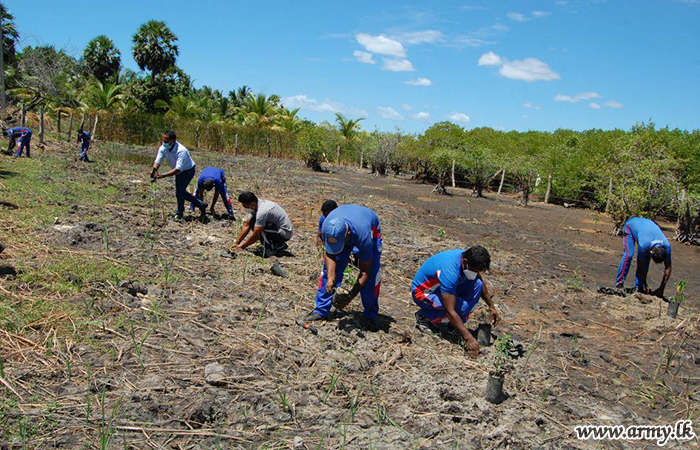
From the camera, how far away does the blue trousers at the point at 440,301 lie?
448cm

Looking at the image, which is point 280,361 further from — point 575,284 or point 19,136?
point 19,136

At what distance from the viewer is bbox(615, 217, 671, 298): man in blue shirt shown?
6.48 meters

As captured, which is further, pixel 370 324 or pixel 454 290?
pixel 370 324

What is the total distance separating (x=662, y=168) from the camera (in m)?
13.8

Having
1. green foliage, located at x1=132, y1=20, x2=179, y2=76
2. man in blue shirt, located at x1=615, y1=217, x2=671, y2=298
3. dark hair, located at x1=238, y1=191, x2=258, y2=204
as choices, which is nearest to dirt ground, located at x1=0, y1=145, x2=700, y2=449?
man in blue shirt, located at x1=615, y1=217, x2=671, y2=298

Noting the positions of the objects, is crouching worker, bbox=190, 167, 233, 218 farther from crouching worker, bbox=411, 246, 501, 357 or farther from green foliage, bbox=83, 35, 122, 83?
green foliage, bbox=83, 35, 122, 83

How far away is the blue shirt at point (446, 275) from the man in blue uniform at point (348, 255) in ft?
1.52

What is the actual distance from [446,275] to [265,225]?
315 centimetres

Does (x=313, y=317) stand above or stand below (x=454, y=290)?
below

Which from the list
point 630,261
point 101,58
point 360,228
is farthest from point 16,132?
point 101,58

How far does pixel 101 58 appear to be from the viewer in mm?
39594

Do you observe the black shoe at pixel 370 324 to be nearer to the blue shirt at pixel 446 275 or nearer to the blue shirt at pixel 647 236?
the blue shirt at pixel 446 275

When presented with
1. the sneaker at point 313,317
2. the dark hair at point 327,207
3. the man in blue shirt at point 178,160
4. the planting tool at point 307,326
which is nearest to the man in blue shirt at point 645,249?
the dark hair at point 327,207

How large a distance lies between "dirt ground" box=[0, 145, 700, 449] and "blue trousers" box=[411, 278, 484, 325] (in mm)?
220
